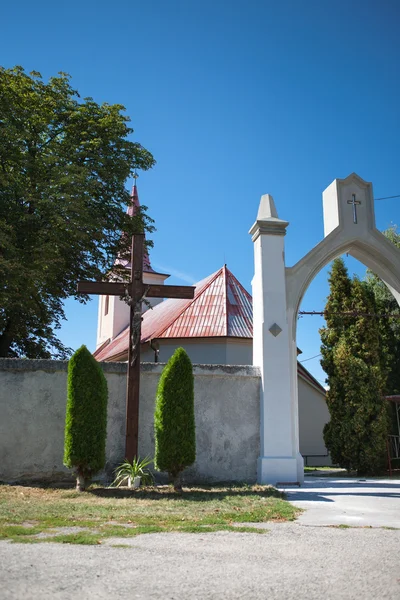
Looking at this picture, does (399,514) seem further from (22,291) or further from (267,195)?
(22,291)

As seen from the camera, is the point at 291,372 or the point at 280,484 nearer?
the point at 280,484

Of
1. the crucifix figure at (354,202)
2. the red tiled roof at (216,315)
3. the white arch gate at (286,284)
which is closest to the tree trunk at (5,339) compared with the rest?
the red tiled roof at (216,315)

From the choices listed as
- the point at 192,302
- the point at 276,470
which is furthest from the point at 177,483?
the point at 192,302

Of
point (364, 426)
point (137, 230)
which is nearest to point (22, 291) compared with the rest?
point (137, 230)

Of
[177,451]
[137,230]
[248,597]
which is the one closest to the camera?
[248,597]

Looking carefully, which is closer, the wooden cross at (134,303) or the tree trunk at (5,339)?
the wooden cross at (134,303)

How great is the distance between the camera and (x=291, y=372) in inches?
453

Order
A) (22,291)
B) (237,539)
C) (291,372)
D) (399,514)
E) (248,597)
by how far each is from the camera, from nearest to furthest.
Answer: (248,597) < (237,539) < (399,514) < (291,372) < (22,291)

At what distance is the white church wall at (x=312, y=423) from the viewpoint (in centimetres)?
2259

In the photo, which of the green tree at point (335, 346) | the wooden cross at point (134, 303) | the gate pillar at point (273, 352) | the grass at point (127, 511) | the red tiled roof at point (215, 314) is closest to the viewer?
the grass at point (127, 511)

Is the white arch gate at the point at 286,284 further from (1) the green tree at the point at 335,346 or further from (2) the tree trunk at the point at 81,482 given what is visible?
(2) the tree trunk at the point at 81,482

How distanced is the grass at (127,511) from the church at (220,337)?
30.5ft

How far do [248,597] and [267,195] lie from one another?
10.0 meters

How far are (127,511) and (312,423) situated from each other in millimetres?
17231
